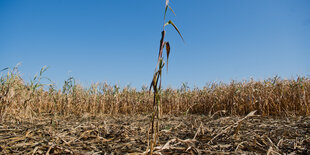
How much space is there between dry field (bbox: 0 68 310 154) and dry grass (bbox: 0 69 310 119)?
3 cm

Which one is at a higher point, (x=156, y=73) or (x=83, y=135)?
(x=156, y=73)

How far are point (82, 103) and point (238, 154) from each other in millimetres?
5673

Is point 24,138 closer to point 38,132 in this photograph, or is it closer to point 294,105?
point 38,132

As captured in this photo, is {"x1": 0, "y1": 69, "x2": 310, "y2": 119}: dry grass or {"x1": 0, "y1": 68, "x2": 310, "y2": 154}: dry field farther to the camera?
{"x1": 0, "y1": 69, "x2": 310, "y2": 119}: dry grass

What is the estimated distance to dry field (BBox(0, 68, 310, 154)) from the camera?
73.6 inches

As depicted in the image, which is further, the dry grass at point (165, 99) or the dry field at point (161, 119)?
the dry grass at point (165, 99)

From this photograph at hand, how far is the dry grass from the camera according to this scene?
450 cm

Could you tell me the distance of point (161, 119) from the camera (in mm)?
4156

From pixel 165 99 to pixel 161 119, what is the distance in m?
3.29

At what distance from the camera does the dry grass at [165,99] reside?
14.8 feet

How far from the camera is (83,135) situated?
2.24 metres

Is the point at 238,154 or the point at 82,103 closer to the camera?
the point at 238,154

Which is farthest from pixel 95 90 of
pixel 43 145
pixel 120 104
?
pixel 43 145

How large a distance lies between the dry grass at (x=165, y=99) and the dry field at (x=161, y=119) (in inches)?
1.0
